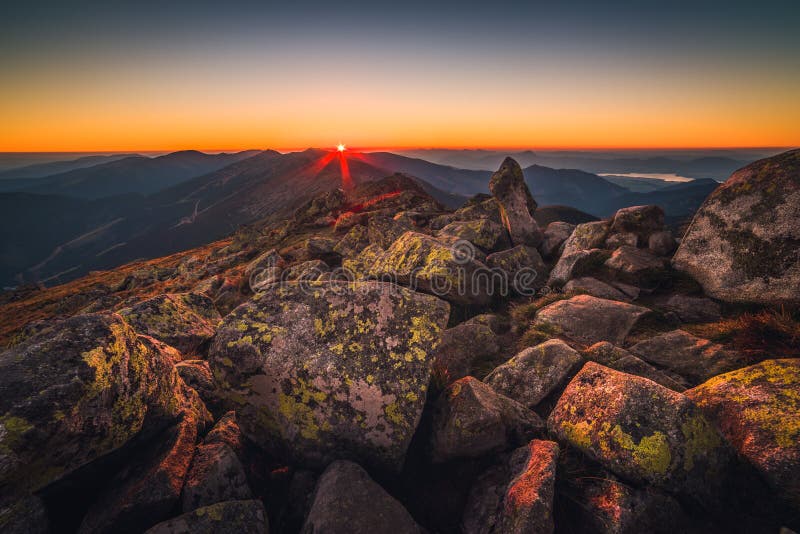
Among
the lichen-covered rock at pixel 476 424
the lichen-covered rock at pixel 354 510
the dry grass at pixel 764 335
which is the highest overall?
the dry grass at pixel 764 335

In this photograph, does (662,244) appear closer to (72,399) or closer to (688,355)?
(688,355)

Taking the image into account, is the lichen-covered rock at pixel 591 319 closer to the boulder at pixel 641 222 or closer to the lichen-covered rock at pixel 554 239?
the boulder at pixel 641 222

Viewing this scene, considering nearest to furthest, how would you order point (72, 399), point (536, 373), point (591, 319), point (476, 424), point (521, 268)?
point (72, 399)
point (476, 424)
point (536, 373)
point (591, 319)
point (521, 268)

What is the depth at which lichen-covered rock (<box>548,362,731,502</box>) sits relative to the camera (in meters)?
5.06

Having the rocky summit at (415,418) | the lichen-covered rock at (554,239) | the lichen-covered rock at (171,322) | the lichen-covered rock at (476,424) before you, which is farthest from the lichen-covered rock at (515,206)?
the lichen-covered rock at (171,322)

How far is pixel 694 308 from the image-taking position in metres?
11.0

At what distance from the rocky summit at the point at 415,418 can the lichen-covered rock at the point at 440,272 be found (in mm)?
2951

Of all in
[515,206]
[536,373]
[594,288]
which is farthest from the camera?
[515,206]

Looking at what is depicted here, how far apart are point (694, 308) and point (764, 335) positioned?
3.54m

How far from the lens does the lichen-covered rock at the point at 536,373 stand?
7.74 metres

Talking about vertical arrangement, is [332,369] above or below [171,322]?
above

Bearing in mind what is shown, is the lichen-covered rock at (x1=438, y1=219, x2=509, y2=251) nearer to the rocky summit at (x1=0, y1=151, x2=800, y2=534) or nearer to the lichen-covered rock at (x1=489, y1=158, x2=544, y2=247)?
the lichen-covered rock at (x1=489, y1=158, x2=544, y2=247)

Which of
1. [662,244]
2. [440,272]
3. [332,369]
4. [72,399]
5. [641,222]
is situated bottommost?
[332,369]

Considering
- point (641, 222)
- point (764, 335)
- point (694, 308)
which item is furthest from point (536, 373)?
point (641, 222)
